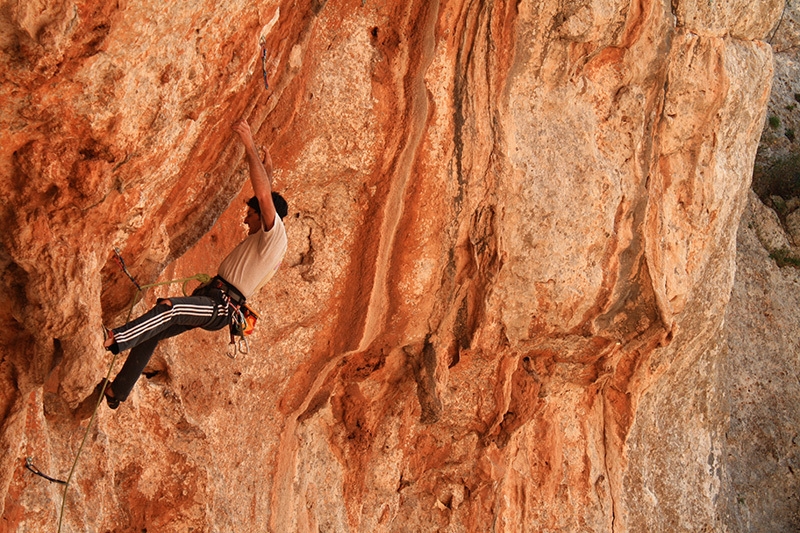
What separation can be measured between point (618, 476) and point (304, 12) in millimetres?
6288

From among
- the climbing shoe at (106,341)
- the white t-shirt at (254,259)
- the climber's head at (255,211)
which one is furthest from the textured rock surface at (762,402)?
the climbing shoe at (106,341)

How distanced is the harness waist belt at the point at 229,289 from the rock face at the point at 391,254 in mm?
387

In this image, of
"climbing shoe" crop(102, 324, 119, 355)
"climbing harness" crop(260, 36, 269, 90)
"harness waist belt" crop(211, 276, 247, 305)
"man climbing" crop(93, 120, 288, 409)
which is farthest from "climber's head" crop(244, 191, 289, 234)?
"climbing shoe" crop(102, 324, 119, 355)

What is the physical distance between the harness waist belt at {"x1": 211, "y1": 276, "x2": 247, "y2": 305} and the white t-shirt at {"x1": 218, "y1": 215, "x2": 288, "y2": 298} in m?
0.02

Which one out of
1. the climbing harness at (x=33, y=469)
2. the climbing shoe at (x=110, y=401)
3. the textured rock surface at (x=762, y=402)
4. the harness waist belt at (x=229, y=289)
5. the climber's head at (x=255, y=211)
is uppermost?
the climber's head at (x=255, y=211)

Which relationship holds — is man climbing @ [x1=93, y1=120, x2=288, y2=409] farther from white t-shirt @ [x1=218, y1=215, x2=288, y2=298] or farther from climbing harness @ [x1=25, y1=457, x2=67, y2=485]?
climbing harness @ [x1=25, y1=457, x2=67, y2=485]

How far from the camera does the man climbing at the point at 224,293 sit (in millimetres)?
5414

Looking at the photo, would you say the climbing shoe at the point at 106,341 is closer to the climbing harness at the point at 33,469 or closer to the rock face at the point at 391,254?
the rock face at the point at 391,254

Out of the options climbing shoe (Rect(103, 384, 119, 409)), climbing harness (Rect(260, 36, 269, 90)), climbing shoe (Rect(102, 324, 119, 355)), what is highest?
climbing harness (Rect(260, 36, 269, 90))

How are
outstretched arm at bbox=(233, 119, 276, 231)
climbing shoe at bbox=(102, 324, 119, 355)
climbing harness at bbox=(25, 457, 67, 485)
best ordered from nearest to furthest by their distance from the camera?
climbing shoe at bbox=(102, 324, 119, 355), climbing harness at bbox=(25, 457, 67, 485), outstretched arm at bbox=(233, 119, 276, 231)

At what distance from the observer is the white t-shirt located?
590cm

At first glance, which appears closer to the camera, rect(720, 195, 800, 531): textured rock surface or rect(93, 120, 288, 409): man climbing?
rect(93, 120, 288, 409): man climbing

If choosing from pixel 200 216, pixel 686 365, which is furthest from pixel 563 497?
pixel 200 216

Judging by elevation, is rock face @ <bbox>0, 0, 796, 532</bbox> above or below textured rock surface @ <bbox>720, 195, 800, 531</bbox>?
above
